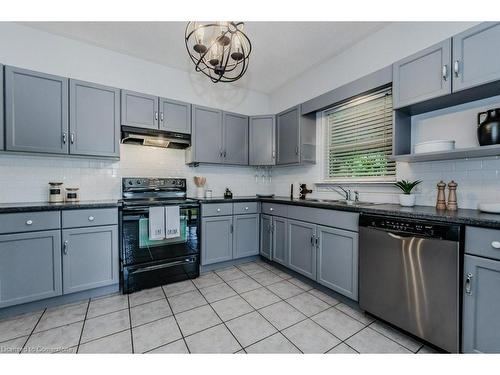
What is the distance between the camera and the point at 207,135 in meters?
3.24

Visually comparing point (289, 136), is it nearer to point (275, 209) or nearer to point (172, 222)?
point (275, 209)

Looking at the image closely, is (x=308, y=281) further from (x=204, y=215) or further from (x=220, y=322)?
(x=204, y=215)

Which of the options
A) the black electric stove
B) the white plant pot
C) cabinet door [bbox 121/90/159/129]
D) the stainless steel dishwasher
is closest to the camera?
the stainless steel dishwasher

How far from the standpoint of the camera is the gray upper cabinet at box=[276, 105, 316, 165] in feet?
10.2

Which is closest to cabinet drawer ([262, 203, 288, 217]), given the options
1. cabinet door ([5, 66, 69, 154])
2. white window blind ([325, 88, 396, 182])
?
white window blind ([325, 88, 396, 182])

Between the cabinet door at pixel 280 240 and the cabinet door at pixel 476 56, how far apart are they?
2009 mm

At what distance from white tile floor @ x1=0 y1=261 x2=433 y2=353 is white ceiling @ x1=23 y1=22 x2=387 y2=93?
110 inches

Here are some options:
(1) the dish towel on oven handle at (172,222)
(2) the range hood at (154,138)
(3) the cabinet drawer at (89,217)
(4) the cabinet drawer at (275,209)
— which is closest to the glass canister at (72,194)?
(3) the cabinet drawer at (89,217)

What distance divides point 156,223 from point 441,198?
8.89 ft

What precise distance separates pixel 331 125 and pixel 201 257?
2.46 m

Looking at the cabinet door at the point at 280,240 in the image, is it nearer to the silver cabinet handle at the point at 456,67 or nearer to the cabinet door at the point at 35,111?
the silver cabinet handle at the point at 456,67

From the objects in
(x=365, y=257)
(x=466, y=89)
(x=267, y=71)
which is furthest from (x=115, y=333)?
(x=267, y=71)

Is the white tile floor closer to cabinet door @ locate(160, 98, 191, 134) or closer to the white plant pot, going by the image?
the white plant pot

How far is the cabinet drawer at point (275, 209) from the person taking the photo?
2.81 metres
